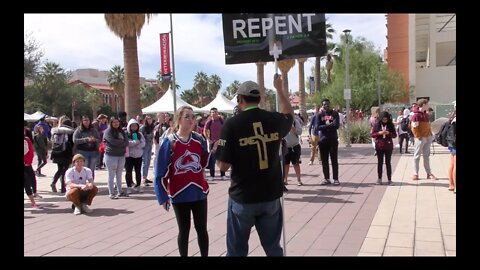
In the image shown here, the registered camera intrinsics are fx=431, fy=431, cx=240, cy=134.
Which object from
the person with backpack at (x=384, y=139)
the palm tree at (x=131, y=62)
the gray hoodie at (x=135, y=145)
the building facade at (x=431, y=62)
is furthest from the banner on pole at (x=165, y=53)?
the building facade at (x=431, y=62)

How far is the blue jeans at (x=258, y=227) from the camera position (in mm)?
3689

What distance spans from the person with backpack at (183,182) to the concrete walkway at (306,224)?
930 mm

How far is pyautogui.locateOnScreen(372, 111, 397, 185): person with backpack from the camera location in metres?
9.32

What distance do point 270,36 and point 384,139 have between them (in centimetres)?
545

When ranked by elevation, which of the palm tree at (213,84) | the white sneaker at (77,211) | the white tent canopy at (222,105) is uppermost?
the palm tree at (213,84)

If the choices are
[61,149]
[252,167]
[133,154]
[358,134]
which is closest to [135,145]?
[133,154]

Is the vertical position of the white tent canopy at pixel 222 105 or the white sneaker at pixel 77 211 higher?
the white tent canopy at pixel 222 105

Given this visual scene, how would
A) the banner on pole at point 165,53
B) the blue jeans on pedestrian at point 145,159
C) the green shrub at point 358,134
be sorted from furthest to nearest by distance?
the green shrub at point 358,134, the banner on pole at point 165,53, the blue jeans on pedestrian at point 145,159

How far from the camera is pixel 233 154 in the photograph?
3.61 m

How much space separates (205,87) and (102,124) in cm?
7740

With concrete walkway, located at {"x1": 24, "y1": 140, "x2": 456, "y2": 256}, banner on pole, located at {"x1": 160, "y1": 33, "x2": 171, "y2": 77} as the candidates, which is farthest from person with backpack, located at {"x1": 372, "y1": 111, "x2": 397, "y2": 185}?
banner on pole, located at {"x1": 160, "y1": 33, "x2": 171, "y2": 77}

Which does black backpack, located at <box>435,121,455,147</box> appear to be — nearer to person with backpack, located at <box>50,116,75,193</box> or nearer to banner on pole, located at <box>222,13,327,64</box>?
banner on pole, located at <box>222,13,327,64</box>

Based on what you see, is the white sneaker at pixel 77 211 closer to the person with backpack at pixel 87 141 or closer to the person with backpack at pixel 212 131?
the person with backpack at pixel 87 141

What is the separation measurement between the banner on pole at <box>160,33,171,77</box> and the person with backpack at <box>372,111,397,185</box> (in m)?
10.2
